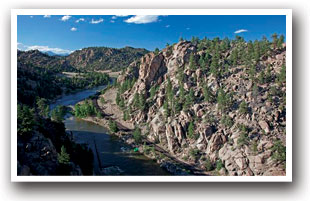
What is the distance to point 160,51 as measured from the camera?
55.8 meters

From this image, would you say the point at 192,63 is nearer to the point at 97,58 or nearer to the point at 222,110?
the point at 222,110

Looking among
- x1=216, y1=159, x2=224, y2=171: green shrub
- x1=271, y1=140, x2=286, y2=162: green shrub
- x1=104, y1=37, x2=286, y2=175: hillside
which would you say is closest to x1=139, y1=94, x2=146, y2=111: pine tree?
x1=104, y1=37, x2=286, y2=175: hillside

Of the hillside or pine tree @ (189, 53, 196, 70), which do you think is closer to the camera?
the hillside

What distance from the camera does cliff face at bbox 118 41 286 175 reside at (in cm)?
2534

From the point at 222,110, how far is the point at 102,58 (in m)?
147

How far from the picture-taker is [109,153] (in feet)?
105

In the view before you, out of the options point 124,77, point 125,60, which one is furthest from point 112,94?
point 125,60

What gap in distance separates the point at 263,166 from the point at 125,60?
14655cm

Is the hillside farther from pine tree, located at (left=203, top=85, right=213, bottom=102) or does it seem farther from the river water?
the river water

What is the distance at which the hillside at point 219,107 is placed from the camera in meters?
25.6

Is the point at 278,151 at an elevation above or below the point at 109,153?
above

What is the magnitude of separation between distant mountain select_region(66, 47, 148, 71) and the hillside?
4156 inches
